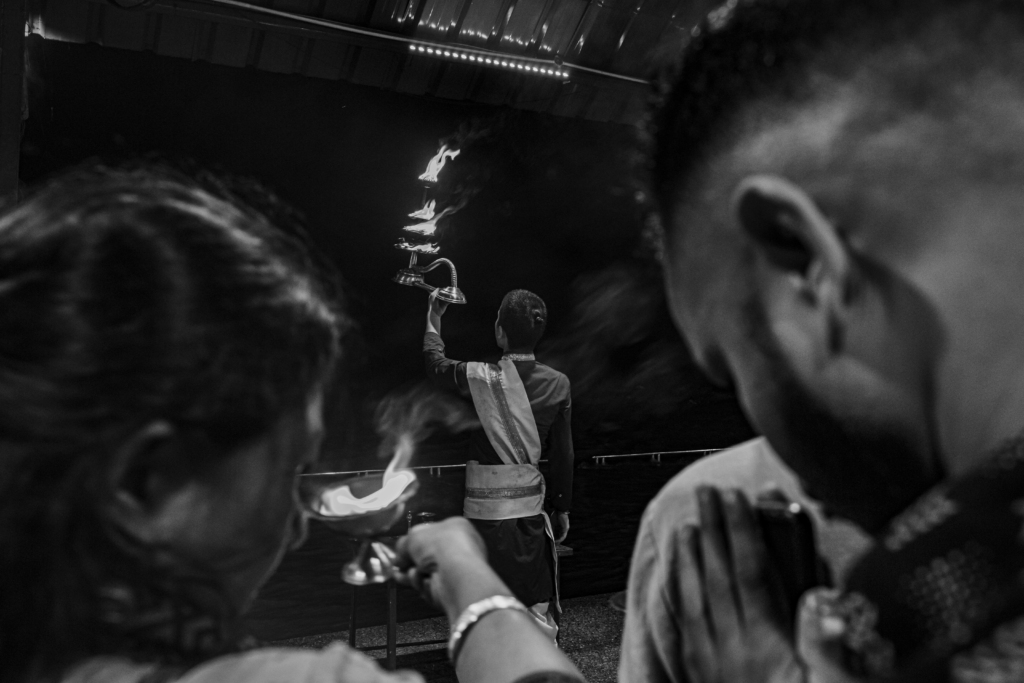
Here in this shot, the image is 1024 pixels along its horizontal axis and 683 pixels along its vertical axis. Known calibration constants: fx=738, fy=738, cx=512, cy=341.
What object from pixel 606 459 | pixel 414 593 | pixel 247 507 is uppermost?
pixel 247 507

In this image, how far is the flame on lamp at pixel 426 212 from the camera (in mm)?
3291

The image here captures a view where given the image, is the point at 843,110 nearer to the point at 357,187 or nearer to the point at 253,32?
the point at 253,32

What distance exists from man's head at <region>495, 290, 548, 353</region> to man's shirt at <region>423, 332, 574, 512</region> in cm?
7

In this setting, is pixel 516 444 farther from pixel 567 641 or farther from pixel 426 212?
pixel 426 212

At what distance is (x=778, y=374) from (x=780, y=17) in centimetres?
22

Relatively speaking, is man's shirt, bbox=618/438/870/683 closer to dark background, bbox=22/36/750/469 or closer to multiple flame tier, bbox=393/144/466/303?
dark background, bbox=22/36/750/469

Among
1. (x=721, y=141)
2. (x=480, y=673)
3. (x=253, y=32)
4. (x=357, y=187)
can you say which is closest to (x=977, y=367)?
(x=721, y=141)

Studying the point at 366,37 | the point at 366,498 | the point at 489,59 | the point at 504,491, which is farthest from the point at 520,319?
the point at 366,498

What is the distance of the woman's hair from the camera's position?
1.75 feet

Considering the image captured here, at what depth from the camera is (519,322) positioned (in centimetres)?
268

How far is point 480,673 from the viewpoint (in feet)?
2.17

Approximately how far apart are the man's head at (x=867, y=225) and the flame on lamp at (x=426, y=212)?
9.46 ft

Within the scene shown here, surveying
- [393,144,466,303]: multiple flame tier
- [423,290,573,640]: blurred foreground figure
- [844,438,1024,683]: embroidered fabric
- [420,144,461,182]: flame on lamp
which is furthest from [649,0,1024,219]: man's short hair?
[420,144,461,182]: flame on lamp

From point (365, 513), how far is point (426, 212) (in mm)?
2691
